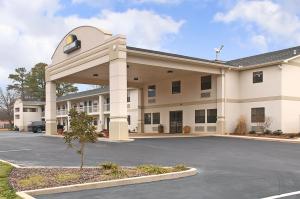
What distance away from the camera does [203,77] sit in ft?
110

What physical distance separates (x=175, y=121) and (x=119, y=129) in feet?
42.7

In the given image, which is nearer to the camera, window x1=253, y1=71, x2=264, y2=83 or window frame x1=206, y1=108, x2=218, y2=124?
window x1=253, y1=71, x2=264, y2=83

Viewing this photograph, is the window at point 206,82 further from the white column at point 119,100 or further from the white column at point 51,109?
the white column at point 51,109

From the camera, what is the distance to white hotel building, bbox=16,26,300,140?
25.0 metres

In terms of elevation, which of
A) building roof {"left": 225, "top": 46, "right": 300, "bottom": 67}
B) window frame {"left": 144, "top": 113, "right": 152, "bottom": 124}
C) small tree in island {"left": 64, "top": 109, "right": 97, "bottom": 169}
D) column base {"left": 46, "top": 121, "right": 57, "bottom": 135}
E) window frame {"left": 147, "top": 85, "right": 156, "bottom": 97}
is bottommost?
column base {"left": 46, "top": 121, "right": 57, "bottom": 135}

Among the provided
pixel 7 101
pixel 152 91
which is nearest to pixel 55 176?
pixel 152 91

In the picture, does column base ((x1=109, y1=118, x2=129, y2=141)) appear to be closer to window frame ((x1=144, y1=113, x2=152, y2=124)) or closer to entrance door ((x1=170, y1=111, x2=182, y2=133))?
entrance door ((x1=170, y1=111, x2=182, y2=133))

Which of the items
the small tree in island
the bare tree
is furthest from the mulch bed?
the bare tree

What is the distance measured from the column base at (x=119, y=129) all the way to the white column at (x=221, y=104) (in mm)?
9538

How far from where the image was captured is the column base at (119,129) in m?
24.1

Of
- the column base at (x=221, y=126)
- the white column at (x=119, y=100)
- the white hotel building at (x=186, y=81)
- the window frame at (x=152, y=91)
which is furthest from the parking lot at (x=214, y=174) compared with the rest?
the window frame at (x=152, y=91)

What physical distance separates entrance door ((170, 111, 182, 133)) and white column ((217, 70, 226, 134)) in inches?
214

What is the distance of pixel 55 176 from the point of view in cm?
987

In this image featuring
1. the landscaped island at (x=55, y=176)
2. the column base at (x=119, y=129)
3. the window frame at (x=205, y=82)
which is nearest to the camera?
the landscaped island at (x=55, y=176)
